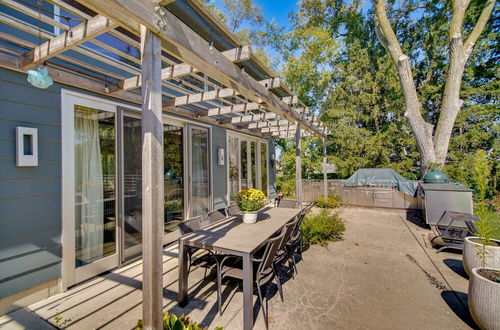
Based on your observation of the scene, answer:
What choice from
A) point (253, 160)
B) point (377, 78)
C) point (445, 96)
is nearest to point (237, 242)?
point (253, 160)

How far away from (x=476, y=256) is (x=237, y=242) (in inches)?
118

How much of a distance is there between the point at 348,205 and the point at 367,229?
311 centimetres

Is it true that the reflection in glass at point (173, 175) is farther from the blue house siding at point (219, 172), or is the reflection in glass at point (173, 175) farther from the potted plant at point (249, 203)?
the potted plant at point (249, 203)

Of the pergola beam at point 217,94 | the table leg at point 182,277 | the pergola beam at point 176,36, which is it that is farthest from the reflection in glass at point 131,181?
the pergola beam at point 176,36

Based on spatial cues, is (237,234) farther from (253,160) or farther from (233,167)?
(253,160)

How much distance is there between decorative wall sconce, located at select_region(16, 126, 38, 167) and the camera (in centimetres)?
243

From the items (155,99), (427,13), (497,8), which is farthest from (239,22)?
(155,99)

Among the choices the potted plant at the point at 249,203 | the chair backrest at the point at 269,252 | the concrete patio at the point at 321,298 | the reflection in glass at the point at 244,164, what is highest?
the reflection in glass at the point at 244,164

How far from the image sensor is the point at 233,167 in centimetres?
675

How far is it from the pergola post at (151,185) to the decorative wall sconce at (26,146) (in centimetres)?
194

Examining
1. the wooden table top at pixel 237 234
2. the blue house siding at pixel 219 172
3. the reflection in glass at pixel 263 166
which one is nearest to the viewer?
the wooden table top at pixel 237 234

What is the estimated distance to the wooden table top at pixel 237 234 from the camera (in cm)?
238

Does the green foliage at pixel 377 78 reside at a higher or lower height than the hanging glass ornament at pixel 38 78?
higher

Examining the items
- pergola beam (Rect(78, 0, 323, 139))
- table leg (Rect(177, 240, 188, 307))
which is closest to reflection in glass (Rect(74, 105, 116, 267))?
table leg (Rect(177, 240, 188, 307))
